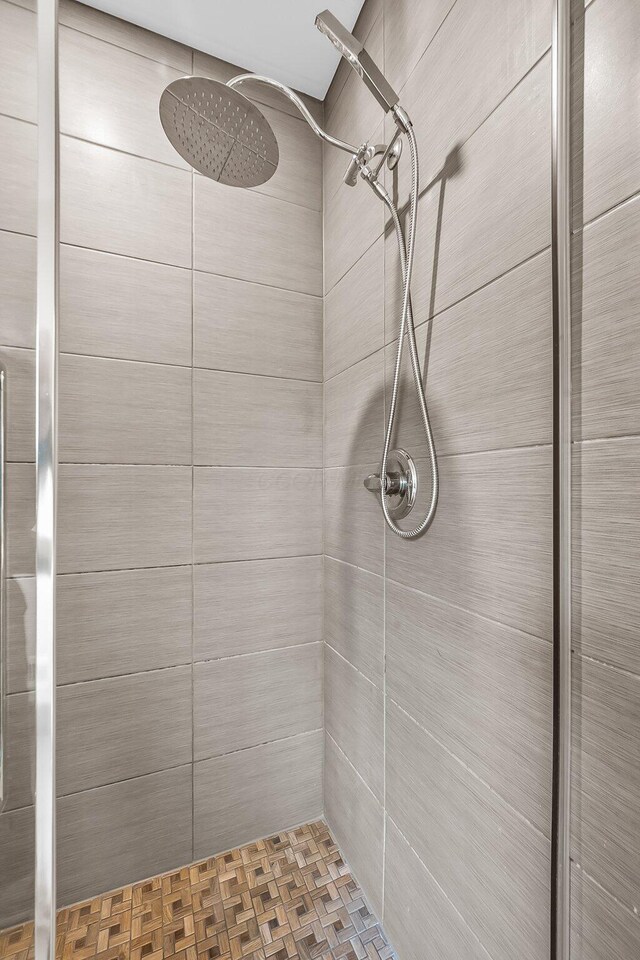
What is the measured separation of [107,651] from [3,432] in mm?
729

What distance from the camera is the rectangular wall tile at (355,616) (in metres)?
0.98

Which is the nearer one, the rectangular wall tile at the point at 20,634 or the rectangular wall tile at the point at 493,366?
the rectangular wall tile at the point at 20,634

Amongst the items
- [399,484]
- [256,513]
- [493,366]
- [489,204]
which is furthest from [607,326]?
[256,513]

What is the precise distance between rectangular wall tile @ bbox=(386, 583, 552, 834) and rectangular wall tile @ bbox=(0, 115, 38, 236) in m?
0.81

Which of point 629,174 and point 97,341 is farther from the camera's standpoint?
point 97,341

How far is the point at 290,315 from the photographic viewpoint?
1.17 m

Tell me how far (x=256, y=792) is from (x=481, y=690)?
0.83 meters

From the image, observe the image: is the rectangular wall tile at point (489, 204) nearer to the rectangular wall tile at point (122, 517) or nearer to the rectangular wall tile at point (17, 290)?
the rectangular wall tile at point (17, 290)

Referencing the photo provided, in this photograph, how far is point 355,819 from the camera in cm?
106

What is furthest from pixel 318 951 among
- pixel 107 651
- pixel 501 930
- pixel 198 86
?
pixel 198 86

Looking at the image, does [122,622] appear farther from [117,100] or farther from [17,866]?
[117,100]

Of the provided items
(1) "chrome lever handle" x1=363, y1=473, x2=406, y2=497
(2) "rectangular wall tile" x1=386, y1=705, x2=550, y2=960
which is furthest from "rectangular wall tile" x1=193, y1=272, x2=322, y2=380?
(2) "rectangular wall tile" x1=386, y1=705, x2=550, y2=960

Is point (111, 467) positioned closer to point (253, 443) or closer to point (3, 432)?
point (253, 443)

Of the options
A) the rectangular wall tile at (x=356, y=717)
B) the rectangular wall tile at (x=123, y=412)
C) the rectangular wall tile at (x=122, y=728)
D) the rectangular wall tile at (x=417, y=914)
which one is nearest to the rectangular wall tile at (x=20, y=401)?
the rectangular wall tile at (x=123, y=412)
